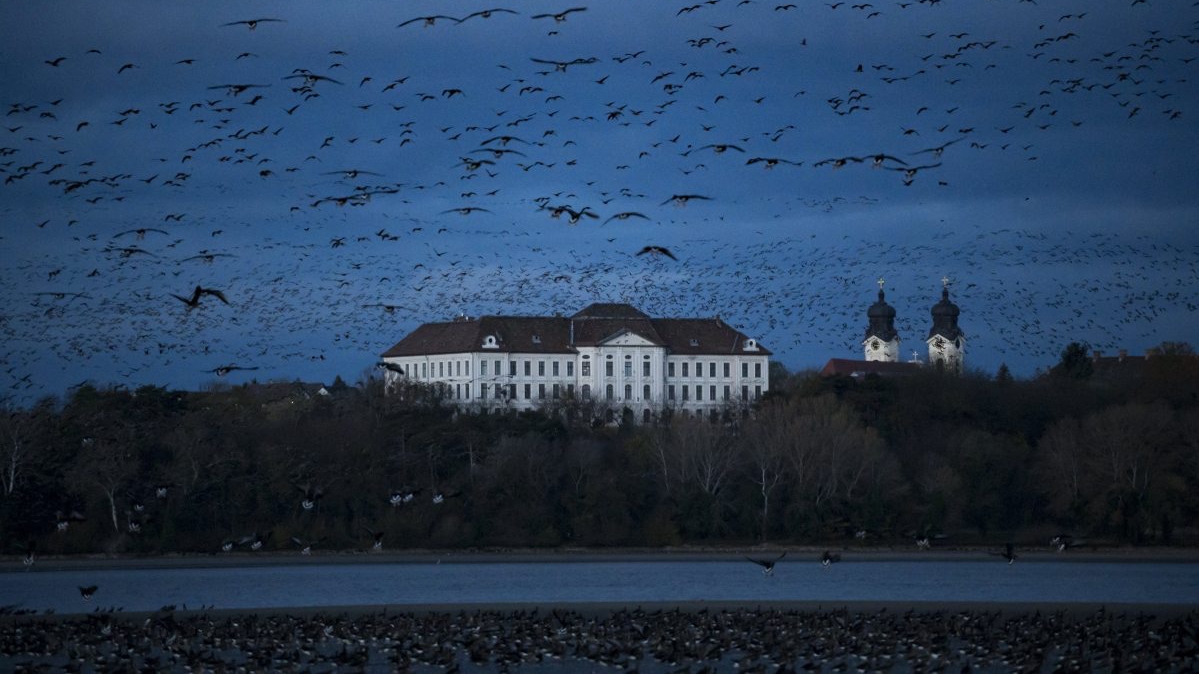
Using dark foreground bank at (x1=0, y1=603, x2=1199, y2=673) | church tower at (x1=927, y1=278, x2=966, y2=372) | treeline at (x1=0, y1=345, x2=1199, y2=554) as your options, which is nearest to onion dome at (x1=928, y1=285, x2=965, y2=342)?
church tower at (x1=927, y1=278, x2=966, y2=372)

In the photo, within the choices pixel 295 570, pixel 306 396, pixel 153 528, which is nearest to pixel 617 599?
pixel 295 570

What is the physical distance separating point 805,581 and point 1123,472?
23167 mm

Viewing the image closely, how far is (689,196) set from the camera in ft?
141

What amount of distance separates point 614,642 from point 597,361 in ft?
298

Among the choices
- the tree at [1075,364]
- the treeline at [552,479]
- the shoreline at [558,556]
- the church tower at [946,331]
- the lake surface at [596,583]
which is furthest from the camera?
the church tower at [946,331]

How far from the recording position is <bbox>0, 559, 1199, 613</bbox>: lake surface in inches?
2581

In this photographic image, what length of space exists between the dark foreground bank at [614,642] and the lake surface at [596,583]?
1068 cm

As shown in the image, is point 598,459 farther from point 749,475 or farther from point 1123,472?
point 1123,472

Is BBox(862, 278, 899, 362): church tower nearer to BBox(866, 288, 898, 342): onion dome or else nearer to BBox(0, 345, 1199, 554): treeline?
BBox(866, 288, 898, 342): onion dome

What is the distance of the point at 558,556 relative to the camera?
87375 mm

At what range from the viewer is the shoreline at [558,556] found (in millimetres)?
82500

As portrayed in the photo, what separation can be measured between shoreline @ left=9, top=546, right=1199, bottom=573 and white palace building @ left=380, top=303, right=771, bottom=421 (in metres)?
44.4

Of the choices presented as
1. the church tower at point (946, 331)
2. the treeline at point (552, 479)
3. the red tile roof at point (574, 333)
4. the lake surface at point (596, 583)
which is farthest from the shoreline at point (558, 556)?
the church tower at point (946, 331)

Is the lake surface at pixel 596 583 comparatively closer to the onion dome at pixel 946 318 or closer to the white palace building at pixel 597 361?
the white palace building at pixel 597 361
